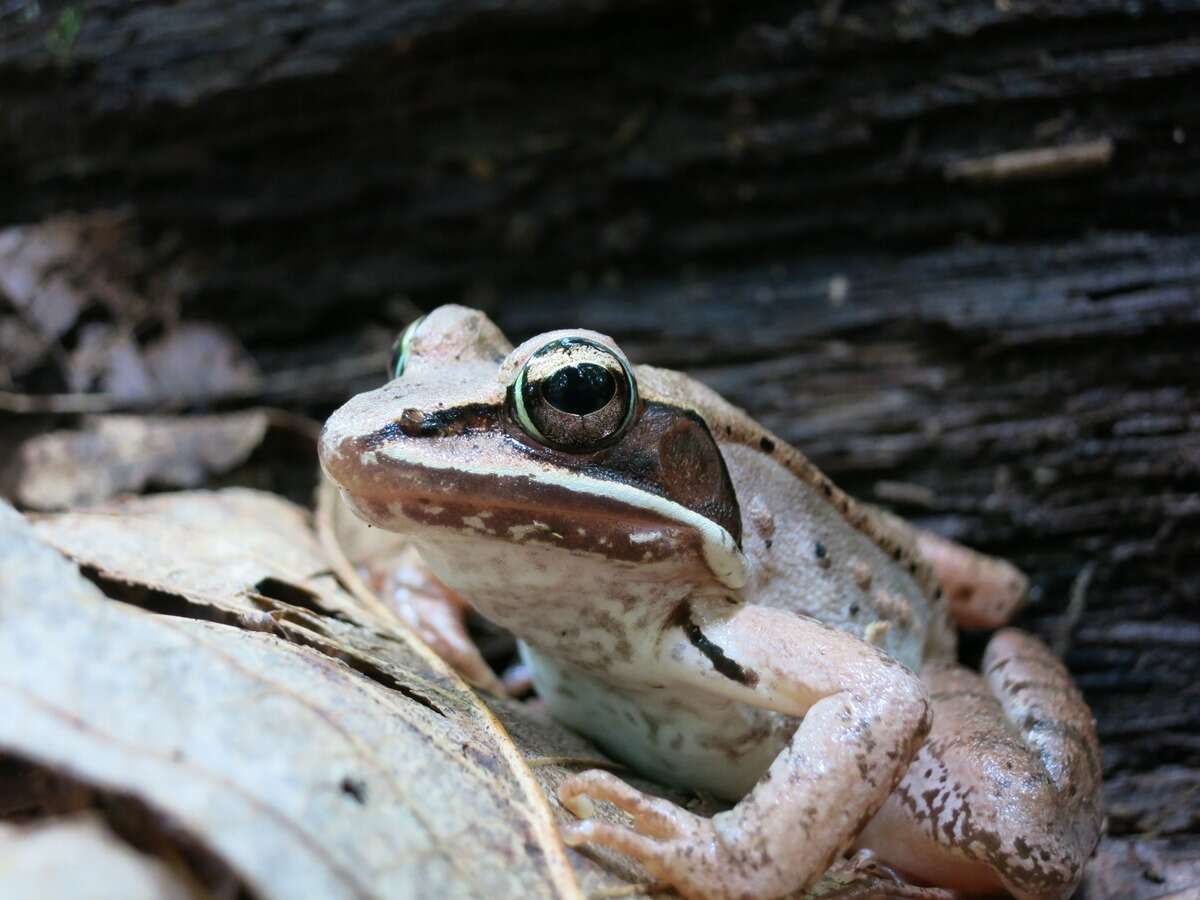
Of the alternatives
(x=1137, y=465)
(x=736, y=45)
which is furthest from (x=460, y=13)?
(x=1137, y=465)

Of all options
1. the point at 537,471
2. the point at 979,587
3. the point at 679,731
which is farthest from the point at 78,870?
the point at 979,587

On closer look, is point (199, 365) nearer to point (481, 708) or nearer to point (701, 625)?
point (481, 708)

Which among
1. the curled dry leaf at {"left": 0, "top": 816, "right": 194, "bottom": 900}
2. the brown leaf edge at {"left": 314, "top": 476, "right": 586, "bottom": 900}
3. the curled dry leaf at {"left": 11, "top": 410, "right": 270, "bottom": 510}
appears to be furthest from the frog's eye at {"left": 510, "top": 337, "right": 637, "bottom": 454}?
the curled dry leaf at {"left": 11, "top": 410, "right": 270, "bottom": 510}

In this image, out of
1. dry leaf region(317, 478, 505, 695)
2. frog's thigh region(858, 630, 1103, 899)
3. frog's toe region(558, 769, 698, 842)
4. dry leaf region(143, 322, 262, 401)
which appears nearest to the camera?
frog's toe region(558, 769, 698, 842)

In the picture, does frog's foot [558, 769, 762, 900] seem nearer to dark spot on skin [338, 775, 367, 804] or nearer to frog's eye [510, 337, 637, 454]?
dark spot on skin [338, 775, 367, 804]

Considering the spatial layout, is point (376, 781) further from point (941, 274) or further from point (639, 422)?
point (941, 274)
